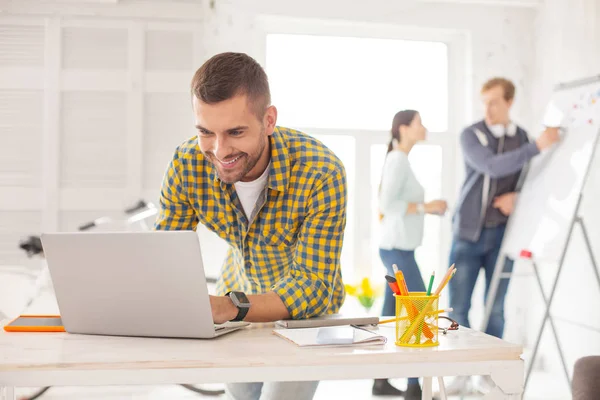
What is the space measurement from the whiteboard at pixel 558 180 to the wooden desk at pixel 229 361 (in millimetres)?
2106

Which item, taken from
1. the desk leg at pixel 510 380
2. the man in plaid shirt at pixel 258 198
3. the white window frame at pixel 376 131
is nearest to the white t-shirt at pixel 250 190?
the man in plaid shirt at pixel 258 198

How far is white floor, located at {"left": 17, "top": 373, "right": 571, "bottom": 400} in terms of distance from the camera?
3.39 m

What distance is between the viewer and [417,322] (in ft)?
3.92

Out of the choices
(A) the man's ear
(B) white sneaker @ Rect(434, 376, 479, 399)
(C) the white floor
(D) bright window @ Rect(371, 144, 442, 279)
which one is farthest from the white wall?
(A) the man's ear

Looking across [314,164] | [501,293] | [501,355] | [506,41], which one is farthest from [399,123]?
[501,355]

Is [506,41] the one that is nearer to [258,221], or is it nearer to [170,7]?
[170,7]

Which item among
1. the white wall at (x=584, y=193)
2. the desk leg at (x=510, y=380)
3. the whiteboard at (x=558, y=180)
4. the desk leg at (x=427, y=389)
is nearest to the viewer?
the desk leg at (x=510, y=380)

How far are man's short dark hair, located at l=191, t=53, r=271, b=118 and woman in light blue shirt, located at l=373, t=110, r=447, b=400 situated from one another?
2.09m

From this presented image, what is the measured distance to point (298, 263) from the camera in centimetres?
148

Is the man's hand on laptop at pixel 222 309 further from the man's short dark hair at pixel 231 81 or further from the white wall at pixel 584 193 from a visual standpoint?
the white wall at pixel 584 193

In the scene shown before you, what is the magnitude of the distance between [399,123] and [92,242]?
8.79 feet

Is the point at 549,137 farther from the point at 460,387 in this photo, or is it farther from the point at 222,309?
the point at 222,309

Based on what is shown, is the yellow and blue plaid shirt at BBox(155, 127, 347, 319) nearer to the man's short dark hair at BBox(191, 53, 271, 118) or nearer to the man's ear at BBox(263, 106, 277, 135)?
the man's ear at BBox(263, 106, 277, 135)

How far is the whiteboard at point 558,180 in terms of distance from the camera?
3.09m
